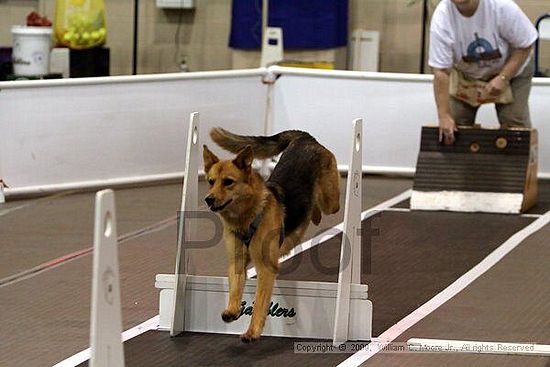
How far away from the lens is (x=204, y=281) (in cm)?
518

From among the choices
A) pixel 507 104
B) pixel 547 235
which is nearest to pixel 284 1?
pixel 507 104

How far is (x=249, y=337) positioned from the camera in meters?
4.88

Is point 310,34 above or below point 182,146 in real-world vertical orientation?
above

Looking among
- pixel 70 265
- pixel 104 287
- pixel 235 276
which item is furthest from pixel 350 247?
pixel 70 265

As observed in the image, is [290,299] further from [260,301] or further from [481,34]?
[481,34]

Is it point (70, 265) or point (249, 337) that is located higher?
point (249, 337)

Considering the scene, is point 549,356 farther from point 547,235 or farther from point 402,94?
point 402,94

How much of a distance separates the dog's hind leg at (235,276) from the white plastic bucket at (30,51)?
21.3 feet

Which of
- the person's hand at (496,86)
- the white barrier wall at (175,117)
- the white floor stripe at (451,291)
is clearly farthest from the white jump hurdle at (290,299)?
the white barrier wall at (175,117)

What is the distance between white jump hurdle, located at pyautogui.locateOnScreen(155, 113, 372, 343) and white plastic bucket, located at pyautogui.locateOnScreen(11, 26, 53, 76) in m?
6.11

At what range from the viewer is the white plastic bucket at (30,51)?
11055 mm

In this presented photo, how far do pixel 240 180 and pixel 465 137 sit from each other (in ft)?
11.5

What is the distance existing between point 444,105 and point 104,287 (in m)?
4.86

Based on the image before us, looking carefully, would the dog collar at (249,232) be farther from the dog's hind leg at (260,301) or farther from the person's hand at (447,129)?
the person's hand at (447,129)
